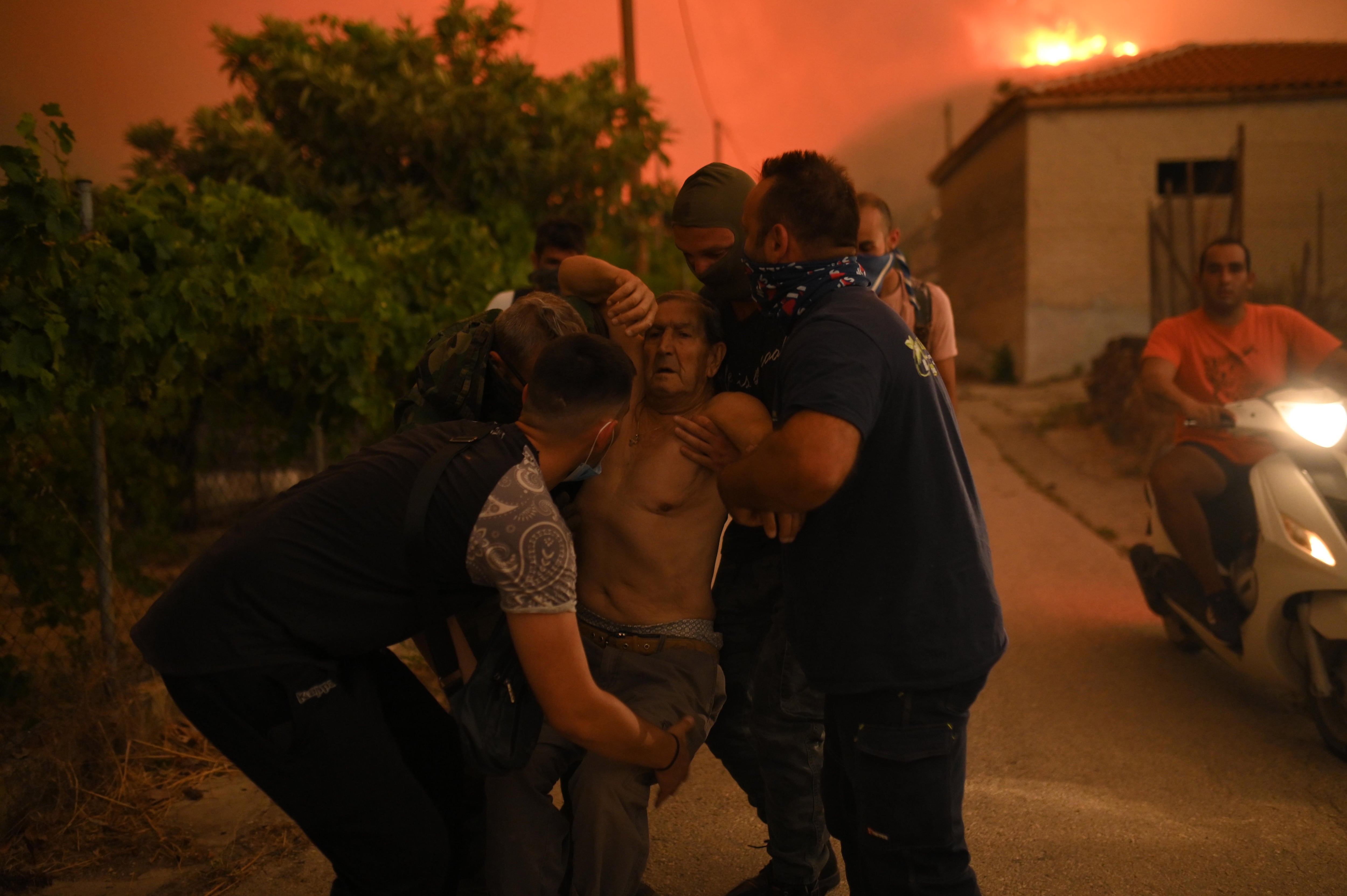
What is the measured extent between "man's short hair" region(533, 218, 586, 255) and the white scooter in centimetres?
322

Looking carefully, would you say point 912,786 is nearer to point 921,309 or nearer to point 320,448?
point 921,309

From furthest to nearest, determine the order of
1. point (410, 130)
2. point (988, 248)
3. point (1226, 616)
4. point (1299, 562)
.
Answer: point (988, 248) → point (410, 130) → point (1226, 616) → point (1299, 562)

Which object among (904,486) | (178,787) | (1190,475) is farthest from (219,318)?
(1190,475)

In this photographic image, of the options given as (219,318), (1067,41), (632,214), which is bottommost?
(219,318)

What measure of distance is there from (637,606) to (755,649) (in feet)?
1.48

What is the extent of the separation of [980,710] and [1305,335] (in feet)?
7.83

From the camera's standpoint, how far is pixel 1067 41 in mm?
24375

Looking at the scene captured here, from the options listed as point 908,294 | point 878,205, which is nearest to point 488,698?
point 908,294

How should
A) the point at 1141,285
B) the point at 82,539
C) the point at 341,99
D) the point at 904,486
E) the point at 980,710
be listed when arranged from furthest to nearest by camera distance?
the point at 1141,285 < the point at 341,99 < the point at 980,710 < the point at 82,539 < the point at 904,486

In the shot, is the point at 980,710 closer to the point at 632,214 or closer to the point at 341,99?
the point at 632,214

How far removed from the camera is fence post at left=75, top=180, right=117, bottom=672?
397 centimetres

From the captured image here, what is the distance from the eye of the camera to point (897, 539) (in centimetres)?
214

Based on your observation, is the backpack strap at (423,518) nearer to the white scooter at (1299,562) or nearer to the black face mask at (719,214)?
the black face mask at (719,214)

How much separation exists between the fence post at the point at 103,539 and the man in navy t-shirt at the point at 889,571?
2996 millimetres
